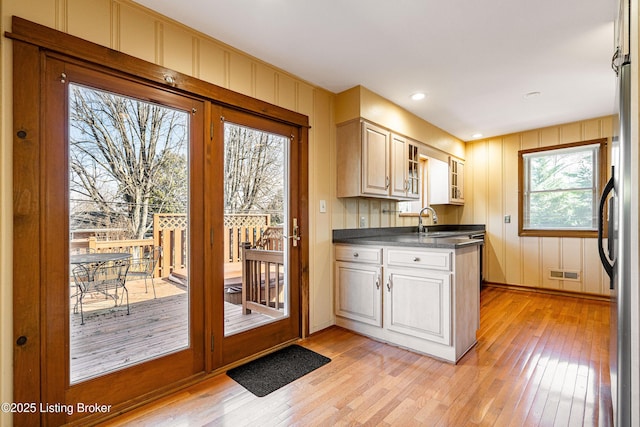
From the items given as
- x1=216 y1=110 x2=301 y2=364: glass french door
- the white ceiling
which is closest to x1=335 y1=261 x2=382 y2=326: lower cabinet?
x1=216 y1=110 x2=301 y2=364: glass french door

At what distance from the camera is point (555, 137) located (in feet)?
13.9

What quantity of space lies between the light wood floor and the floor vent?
159 cm

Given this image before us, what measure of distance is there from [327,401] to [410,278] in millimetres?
1177

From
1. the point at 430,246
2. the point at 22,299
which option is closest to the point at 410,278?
the point at 430,246

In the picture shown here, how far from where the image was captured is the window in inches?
156

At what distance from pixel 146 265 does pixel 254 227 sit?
85 centimetres

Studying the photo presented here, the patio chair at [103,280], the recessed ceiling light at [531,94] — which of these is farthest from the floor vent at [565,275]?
the patio chair at [103,280]

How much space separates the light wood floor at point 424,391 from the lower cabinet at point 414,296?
0.39 ft

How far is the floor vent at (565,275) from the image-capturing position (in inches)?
160

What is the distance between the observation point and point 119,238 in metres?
1.78

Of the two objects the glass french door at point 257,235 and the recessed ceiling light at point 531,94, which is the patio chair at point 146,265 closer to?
the glass french door at point 257,235

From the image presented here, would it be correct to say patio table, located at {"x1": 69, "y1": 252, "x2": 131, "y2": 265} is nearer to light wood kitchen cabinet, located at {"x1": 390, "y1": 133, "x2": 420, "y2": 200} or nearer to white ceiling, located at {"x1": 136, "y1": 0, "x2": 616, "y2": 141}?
white ceiling, located at {"x1": 136, "y1": 0, "x2": 616, "y2": 141}

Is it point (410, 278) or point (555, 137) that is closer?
point (410, 278)

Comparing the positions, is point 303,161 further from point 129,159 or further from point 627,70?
point 627,70
